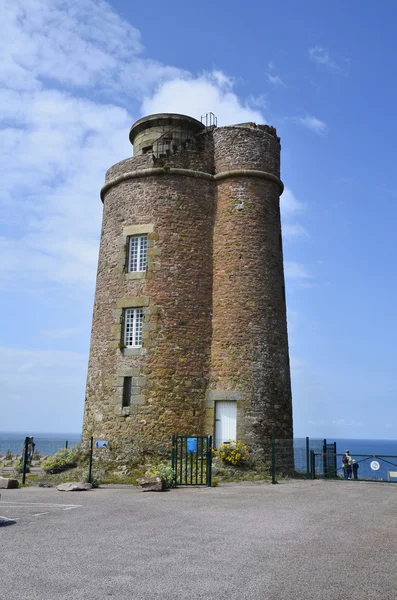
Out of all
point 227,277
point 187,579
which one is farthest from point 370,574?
point 227,277

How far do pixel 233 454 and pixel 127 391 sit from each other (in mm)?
4204

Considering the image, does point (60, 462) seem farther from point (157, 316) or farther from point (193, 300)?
point (193, 300)

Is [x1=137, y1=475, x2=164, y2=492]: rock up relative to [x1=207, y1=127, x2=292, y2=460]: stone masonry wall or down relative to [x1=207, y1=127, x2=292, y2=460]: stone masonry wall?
down

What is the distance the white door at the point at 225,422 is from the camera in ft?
63.8

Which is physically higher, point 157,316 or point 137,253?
point 137,253

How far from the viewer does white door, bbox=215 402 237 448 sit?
765 inches

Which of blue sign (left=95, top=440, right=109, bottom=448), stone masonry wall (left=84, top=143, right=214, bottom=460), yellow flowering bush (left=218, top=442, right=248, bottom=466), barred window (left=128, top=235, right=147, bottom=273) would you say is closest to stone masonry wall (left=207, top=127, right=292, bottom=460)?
yellow flowering bush (left=218, top=442, right=248, bottom=466)

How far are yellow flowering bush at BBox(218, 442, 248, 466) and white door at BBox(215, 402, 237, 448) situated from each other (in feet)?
1.64

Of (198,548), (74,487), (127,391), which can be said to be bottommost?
(198,548)

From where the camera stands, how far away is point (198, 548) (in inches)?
321

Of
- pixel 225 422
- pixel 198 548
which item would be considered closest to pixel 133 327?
pixel 225 422

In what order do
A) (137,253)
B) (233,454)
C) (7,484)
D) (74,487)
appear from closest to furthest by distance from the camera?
(74,487) < (7,484) < (233,454) < (137,253)

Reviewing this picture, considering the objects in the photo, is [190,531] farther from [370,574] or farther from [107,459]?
[107,459]

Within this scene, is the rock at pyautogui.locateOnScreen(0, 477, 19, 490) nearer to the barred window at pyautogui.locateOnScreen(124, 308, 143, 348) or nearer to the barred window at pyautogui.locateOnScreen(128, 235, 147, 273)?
the barred window at pyautogui.locateOnScreen(124, 308, 143, 348)
